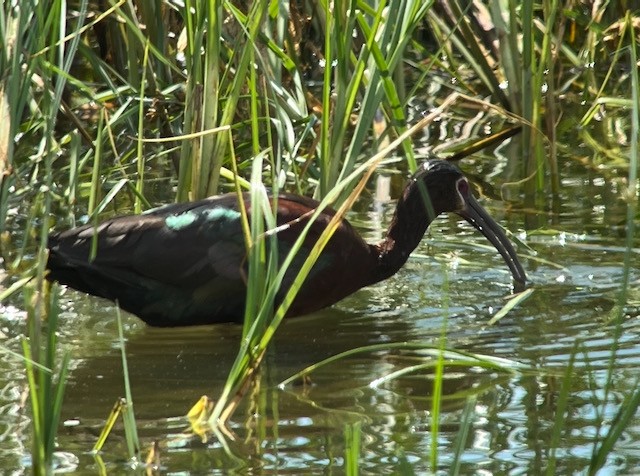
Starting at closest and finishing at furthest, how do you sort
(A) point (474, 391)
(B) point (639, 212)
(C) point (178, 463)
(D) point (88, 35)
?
1. (C) point (178, 463)
2. (A) point (474, 391)
3. (B) point (639, 212)
4. (D) point (88, 35)

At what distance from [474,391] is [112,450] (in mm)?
1026

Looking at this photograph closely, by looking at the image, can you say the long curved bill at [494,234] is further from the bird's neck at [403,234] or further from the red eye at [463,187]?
the bird's neck at [403,234]

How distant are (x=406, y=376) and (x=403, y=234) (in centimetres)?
101

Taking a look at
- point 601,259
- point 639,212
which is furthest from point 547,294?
point 639,212

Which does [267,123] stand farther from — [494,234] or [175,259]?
[494,234]

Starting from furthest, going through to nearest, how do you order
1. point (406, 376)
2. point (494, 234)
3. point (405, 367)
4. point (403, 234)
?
point (494, 234) < point (403, 234) < point (405, 367) < point (406, 376)

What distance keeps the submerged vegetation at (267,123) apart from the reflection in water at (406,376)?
71 mm

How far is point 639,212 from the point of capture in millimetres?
5309

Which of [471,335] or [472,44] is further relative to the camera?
[472,44]

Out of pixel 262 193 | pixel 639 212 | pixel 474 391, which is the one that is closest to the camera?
Result: pixel 262 193

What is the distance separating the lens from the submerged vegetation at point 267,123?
327 cm

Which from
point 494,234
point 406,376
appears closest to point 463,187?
point 494,234

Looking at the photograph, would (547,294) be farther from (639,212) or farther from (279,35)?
(279,35)

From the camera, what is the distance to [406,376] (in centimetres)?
391
